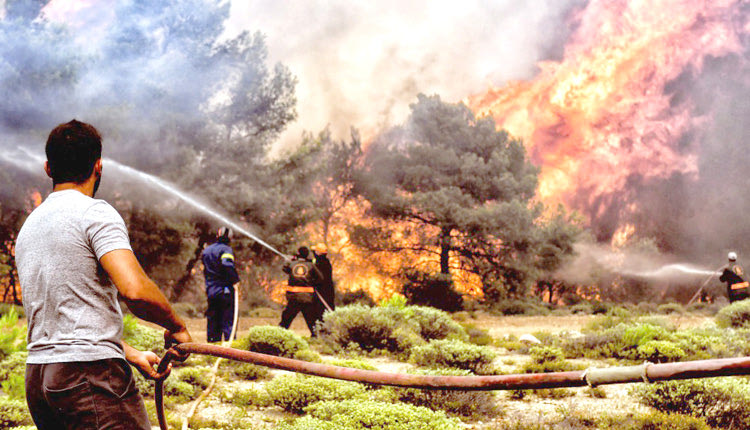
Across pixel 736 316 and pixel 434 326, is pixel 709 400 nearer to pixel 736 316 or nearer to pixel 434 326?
pixel 434 326

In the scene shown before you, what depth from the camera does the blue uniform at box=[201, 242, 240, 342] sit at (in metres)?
9.83

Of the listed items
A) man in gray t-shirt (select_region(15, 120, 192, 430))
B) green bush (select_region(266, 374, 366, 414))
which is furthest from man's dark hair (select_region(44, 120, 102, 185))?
green bush (select_region(266, 374, 366, 414))

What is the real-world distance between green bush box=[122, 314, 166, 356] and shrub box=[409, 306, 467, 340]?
4.96 meters

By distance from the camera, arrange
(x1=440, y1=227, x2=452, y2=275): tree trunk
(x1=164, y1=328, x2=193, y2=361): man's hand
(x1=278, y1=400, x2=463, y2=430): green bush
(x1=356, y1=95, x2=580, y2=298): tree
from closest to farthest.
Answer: (x1=164, y1=328, x2=193, y2=361): man's hand
(x1=278, y1=400, x2=463, y2=430): green bush
(x1=356, y1=95, x2=580, y2=298): tree
(x1=440, y1=227, x2=452, y2=275): tree trunk

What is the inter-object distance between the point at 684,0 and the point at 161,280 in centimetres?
3579

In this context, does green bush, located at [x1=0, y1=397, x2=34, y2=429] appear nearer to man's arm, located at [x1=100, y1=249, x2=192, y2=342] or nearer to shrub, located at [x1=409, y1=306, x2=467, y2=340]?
man's arm, located at [x1=100, y1=249, x2=192, y2=342]

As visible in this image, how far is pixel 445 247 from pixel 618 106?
646 inches

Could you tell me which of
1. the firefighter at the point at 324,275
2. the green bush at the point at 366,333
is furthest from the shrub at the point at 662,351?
the firefighter at the point at 324,275

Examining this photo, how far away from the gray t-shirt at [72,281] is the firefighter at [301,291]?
9.58 meters

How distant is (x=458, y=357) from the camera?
7.70 meters

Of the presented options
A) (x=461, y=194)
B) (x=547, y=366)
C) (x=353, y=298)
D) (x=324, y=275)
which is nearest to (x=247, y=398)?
(x=547, y=366)

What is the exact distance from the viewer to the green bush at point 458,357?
7680 mm

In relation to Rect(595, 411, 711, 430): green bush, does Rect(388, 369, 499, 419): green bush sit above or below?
above

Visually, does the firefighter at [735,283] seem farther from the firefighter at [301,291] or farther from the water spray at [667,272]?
the water spray at [667,272]
